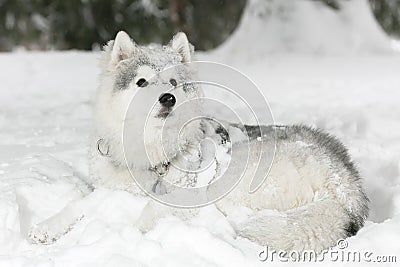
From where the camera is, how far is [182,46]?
3.85m

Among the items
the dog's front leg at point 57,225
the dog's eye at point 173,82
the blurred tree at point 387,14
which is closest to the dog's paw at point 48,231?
the dog's front leg at point 57,225

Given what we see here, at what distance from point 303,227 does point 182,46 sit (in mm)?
1346

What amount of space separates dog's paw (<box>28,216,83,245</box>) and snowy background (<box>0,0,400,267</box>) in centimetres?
5

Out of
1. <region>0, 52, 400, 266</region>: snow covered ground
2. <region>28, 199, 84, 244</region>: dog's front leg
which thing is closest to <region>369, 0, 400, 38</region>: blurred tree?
<region>0, 52, 400, 266</region>: snow covered ground

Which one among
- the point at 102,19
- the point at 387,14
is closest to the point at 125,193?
the point at 102,19

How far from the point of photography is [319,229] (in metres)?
3.20

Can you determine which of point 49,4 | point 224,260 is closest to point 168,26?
point 49,4

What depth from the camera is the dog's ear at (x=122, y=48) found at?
373 cm

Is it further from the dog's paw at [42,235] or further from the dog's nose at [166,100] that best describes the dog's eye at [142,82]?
the dog's paw at [42,235]

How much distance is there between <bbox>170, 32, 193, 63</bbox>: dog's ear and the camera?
3834 millimetres

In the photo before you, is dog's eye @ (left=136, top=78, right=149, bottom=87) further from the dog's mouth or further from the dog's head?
the dog's mouth

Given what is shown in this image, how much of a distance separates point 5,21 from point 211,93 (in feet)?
16.5

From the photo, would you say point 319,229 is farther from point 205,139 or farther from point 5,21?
point 5,21

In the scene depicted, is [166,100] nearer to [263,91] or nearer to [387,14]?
[263,91]
